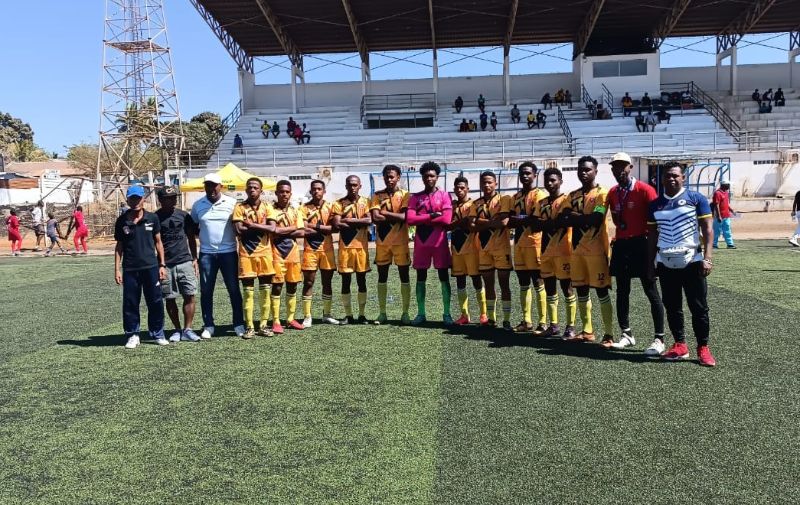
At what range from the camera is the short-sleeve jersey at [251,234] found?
759cm

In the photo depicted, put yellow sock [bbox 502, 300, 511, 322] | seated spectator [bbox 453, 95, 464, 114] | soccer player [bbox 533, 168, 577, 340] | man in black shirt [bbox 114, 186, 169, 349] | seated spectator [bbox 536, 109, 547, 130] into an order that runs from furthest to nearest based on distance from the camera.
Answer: seated spectator [bbox 453, 95, 464, 114] → seated spectator [bbox 536, 109, 547, 130] → yellow sock [bbox 502, 300, 511, 322] → man in black shirt [bbox 114, 186, 169, 349] → soccer player [bbox 533, 168, 577, 340]

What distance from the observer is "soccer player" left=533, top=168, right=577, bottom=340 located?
6925mm

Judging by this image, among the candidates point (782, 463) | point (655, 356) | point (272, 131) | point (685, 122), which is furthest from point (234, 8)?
point (782, 463)

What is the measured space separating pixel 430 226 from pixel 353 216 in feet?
3.29

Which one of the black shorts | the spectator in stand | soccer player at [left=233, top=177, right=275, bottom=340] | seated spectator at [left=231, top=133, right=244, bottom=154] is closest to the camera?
the black shorts

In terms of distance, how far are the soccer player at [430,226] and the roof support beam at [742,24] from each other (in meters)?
32.1

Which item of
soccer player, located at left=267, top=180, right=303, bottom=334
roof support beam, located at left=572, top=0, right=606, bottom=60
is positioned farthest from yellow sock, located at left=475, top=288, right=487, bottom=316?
roof support beam, located at left=572, top=0, right=606, bottom=60

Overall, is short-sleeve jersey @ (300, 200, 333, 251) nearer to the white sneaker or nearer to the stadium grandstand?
the white sneaker

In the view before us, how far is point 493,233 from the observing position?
24.8 feet

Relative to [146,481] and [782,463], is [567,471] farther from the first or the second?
[146,481]

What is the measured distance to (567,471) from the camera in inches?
150

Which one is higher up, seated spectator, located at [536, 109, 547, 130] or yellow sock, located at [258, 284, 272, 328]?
seated spectator, located at [536, 109, 547, 130]

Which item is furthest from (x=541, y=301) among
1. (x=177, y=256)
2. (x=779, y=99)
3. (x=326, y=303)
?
(x=779, y=99)

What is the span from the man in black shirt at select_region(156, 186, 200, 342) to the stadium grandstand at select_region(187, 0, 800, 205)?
71.6 ft
